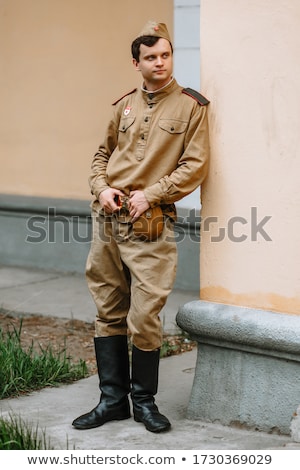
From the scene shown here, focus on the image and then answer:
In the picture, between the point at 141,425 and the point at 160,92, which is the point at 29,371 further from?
the point at 160,92

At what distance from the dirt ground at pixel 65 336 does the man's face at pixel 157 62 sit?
1891 mm

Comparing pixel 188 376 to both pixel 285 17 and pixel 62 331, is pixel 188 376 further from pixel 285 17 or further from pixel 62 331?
pixel 285 17

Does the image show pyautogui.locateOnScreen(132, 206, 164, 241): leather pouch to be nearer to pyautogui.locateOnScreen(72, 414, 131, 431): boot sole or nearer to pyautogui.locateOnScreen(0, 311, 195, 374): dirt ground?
pyautogui.locateOnScreen(72, 414, 131, 431): boot sole

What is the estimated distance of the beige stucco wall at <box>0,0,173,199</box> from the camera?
320 inches

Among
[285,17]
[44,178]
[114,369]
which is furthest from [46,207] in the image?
[285,17]

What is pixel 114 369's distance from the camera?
4.71 m

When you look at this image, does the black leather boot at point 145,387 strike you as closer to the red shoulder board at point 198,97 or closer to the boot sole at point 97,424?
the boot sole at point 97,424

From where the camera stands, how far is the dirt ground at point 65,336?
6.08m

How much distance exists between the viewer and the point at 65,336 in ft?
→ 21.1

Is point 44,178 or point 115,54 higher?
point 115,54

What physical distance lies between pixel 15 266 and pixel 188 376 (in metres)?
3.58

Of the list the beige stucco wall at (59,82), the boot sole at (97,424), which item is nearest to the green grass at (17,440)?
the boot sole at (97,424)

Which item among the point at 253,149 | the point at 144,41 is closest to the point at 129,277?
the point at 253,149

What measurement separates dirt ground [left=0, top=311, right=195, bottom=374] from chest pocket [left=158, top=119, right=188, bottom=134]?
5.79 feet
